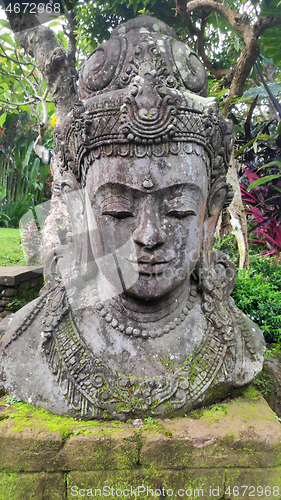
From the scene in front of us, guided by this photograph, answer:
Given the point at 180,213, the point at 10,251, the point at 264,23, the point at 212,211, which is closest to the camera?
the point at 180,213

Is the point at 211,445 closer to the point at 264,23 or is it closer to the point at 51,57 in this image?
the point at 264,23

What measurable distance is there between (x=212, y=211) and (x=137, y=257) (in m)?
0.67

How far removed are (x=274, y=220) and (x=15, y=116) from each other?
10538mm

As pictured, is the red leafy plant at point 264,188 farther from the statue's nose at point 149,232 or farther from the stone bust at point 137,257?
the statue's nose at point 149,232

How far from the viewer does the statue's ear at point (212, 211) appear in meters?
2.14

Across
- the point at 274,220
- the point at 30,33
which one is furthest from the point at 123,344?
the point at 274,220

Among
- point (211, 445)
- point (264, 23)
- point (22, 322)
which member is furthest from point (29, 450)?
point (264, 23)

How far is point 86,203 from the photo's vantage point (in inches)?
80.9

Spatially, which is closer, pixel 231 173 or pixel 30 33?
pixel 30 33

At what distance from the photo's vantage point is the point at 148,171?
5.87 ft

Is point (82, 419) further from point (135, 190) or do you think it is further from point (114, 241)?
A: point (135, 190)

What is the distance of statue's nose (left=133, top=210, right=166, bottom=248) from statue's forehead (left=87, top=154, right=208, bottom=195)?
15 centimetres

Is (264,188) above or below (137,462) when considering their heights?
above

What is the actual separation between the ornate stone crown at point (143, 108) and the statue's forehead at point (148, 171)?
4 cm
